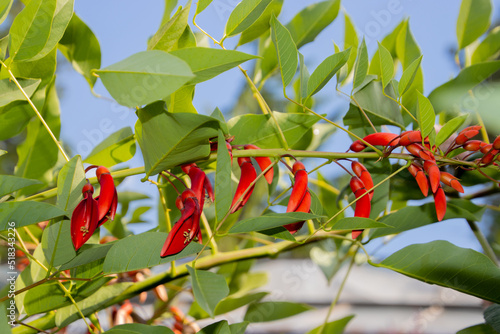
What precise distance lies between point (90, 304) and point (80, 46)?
0.19 metres

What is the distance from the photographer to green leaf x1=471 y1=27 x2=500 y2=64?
386mm

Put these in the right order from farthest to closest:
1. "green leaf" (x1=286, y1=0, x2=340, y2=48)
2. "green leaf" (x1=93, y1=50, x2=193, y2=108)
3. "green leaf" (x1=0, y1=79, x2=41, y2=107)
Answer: "green leaf" (x1=286, y1=0, x2=340, y2=48) → "green leaf" (x1=0, y1=79, x2=41, y2=107) → "green leaf" (x1=93, y1=50, x2=193, y2=108)

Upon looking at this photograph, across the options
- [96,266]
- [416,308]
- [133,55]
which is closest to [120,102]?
[133,55]

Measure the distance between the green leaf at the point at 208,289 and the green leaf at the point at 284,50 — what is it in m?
0.11

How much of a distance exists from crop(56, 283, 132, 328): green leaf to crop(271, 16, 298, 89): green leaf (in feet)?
0.59

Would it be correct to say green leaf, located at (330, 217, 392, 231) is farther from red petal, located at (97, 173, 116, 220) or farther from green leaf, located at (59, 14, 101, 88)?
green leaf, located at (59, 14, 101, 88)

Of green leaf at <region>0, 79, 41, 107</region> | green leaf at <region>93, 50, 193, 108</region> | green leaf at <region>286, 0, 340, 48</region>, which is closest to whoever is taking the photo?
green leaf at <region>93, 50, 193, 108</region>

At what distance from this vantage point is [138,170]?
0.85 ft

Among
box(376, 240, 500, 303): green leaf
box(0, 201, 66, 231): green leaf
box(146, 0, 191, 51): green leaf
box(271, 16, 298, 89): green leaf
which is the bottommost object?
box(376, 240, 500, 303): green leaf

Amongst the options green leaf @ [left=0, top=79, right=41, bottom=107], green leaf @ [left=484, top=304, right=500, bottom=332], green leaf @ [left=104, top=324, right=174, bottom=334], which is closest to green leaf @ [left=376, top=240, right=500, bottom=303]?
green leaf @ [left=484, top=304, right=500, bottom=332]

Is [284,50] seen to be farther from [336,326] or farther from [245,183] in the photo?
[336,326]

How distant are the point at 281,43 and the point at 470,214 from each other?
0.20 meters

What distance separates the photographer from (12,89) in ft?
0.90

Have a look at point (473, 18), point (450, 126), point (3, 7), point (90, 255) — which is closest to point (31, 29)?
point (3, 7)
